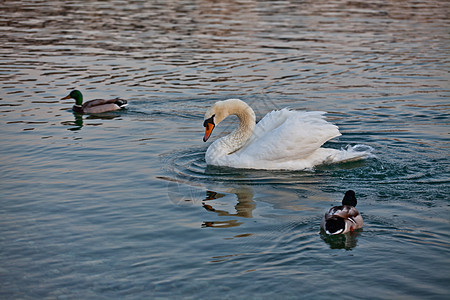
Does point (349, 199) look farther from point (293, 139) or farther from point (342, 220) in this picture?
point (293, 139)

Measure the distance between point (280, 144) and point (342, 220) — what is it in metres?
3.35

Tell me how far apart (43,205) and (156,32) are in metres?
20.3

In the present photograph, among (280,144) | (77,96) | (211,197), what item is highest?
(280,144)

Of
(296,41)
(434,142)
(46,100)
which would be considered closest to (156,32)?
(296,41)

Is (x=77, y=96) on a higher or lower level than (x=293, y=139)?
lower

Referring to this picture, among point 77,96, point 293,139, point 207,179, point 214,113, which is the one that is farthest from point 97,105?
point 293,139

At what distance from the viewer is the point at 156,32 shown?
3039cm

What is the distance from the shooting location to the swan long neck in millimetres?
13352

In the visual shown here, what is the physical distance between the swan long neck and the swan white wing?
0.72 meters

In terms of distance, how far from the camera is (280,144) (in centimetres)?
1223

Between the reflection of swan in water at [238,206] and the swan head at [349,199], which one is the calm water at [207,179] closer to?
the reflection of swan in water at [238,206]

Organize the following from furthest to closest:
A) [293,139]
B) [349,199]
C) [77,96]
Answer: [77,96] → [293,139] → [349,199]

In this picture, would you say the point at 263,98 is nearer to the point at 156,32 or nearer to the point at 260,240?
the point at 260,240

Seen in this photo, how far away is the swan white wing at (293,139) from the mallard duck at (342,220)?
266 centimetres
